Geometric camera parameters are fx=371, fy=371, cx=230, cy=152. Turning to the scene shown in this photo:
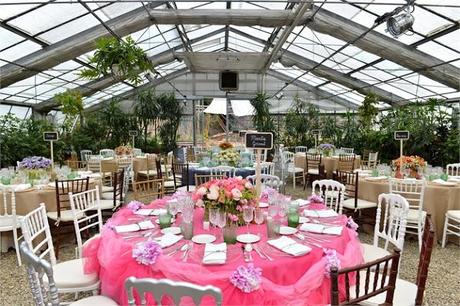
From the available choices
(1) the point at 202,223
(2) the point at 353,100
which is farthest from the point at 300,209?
(2) the point at 353,100

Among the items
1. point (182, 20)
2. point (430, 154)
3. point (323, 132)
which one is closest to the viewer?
point (182, 20)

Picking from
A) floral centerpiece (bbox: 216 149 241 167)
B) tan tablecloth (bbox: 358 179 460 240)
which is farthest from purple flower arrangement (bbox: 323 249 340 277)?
floral centerpiece (bbox: 216 149 241 167)

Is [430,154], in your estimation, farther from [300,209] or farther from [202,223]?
[202,223]

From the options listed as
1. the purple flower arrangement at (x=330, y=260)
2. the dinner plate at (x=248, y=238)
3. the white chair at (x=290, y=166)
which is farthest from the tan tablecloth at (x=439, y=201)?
the white chair at (x=290, y=166)

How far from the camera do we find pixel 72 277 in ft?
8.60

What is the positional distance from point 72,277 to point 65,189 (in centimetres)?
256

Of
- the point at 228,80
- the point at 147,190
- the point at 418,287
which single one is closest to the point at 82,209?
the point at 147,190

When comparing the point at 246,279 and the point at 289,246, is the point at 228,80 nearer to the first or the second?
the point at 289,246

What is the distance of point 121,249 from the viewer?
2.38 meters

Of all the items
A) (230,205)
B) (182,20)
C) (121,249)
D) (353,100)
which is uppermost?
(182,20)

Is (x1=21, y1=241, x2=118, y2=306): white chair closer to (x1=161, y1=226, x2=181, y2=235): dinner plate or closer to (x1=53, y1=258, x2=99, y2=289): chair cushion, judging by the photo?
(x1=53, y1=258, x2=99, y2=289): chair cushion

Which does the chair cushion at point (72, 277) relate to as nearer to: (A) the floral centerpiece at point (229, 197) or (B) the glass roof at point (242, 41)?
(A) the floral centerpiece at point (229, 197)

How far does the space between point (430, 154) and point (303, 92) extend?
7.34 metres

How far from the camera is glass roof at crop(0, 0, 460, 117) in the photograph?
6883mm
